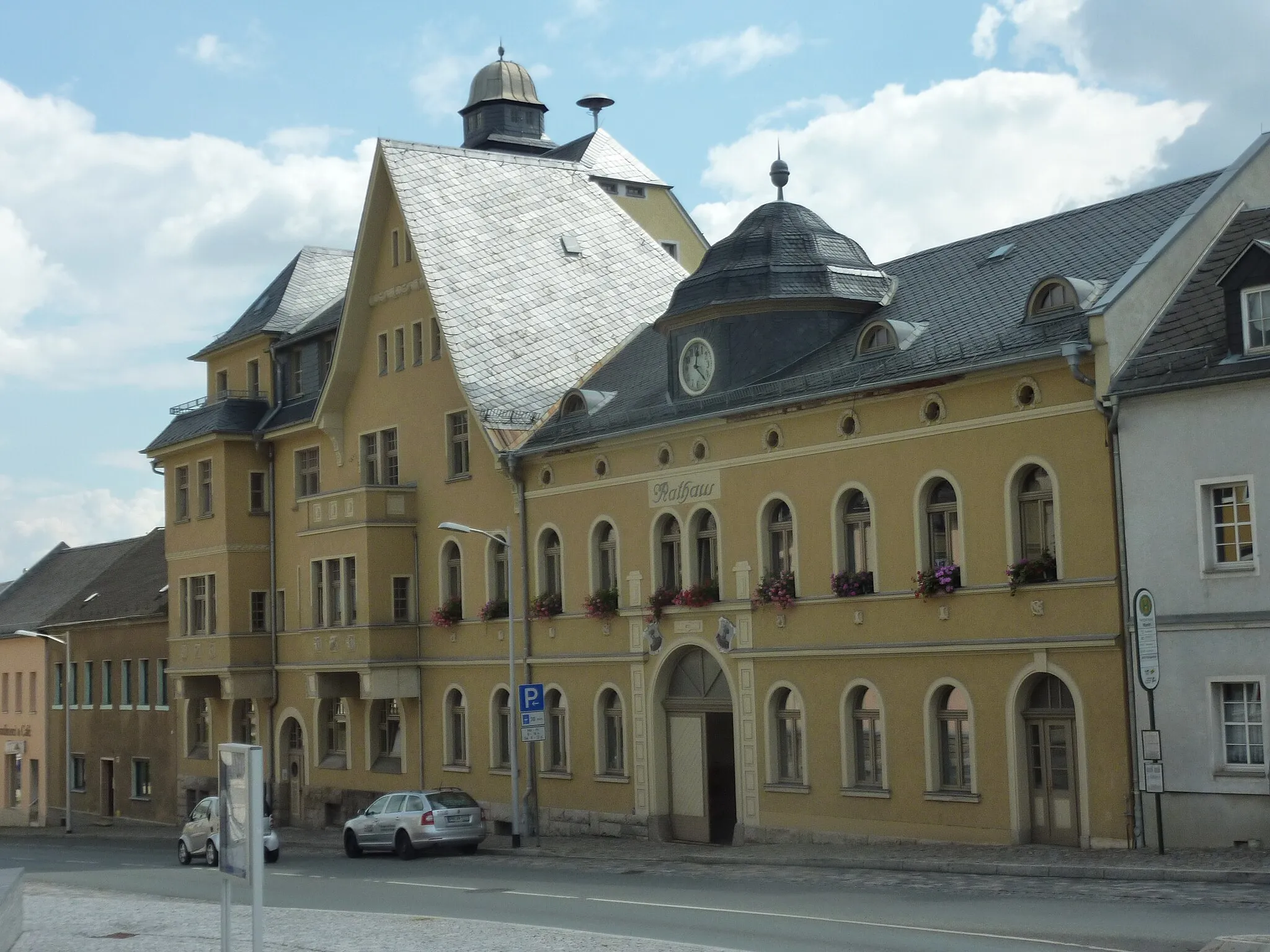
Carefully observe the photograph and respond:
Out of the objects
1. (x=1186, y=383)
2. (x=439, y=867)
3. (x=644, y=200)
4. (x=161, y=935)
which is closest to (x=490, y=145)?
(x=644, y=200)

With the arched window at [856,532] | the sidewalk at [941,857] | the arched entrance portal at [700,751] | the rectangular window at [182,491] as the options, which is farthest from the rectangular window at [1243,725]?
the rectangular window at [182,491]

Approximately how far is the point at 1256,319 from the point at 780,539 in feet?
34.7

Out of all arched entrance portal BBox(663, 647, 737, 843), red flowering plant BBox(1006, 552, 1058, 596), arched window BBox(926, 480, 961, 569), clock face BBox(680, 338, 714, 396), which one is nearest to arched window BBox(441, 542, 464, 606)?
arched entrance portal BBox(663, 647, 737, 843)

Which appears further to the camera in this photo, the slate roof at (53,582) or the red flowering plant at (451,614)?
the slate roof at (53,582)

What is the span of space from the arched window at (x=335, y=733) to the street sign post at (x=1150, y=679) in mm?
26187

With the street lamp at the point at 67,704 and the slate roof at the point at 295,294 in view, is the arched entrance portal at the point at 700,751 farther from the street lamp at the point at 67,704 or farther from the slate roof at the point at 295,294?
the street lamp at the point at 67,704

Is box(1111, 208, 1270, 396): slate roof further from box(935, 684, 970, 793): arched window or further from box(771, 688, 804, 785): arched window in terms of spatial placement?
box(771, 688, 804, 785): arched window

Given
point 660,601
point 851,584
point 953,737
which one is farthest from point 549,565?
point 953,737

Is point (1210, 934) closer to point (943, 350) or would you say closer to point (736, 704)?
point (943, 350)

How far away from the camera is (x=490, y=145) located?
64.8 metres

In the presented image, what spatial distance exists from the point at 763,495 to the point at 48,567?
51.1 metres

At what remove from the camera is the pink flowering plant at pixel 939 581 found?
28719 millimetres

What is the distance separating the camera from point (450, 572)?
42.4 m

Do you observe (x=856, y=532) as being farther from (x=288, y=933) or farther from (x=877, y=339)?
(x=288, y=933)
